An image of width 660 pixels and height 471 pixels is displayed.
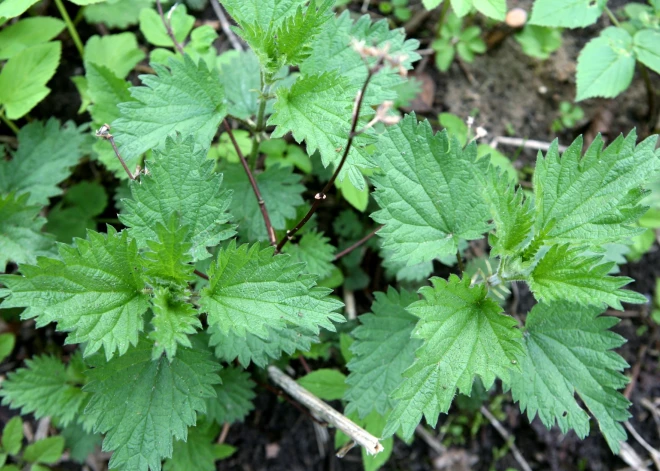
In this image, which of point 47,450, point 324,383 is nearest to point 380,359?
point 324,383

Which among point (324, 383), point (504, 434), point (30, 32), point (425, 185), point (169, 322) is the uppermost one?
point (30, 32)

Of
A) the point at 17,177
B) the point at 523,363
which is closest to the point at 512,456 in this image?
the point at 523,363

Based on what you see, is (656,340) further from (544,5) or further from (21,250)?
(21,250)

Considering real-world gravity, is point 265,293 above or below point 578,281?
above

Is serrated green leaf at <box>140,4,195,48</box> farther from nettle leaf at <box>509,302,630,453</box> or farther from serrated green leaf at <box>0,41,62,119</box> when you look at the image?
nettle leaf at <box>509,302,630,453</box>

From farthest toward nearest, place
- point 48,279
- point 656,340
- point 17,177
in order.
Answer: point 656,340 < point 17,177 < point 48,279

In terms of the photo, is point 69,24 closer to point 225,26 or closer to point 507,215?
point 225,26

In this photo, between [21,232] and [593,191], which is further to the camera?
[21,232]
